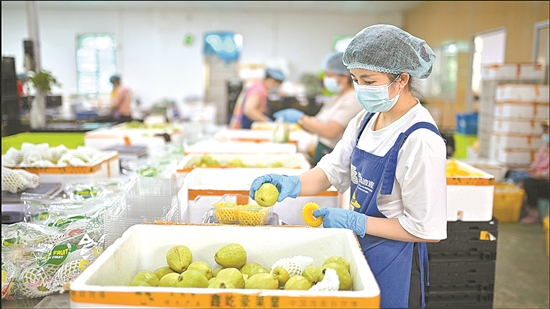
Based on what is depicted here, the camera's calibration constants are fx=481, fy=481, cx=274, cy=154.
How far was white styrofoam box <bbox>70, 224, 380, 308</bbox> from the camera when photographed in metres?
1.09

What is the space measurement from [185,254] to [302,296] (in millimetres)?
525

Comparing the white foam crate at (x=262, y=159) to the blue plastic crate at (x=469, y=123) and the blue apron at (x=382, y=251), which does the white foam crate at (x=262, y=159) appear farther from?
the blue plastic crate at (x=469, y=123)

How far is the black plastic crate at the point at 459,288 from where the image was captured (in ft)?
8.54

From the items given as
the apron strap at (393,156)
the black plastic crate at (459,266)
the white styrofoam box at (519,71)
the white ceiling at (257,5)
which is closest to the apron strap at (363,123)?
the apron strap at (393,156)

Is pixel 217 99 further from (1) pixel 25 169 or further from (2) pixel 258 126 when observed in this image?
(1) pixel 25 169

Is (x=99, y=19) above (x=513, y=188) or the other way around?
above

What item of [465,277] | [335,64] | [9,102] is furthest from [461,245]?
[9,102]

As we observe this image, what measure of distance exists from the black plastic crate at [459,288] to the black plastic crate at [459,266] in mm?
78

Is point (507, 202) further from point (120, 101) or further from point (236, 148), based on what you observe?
point (120, 101)

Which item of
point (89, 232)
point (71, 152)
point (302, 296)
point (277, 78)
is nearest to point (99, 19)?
point (277, 78)

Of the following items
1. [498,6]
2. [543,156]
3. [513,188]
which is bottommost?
[513,188]

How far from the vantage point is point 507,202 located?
5477mm

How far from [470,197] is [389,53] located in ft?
4.07

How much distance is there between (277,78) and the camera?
522 centimetres
